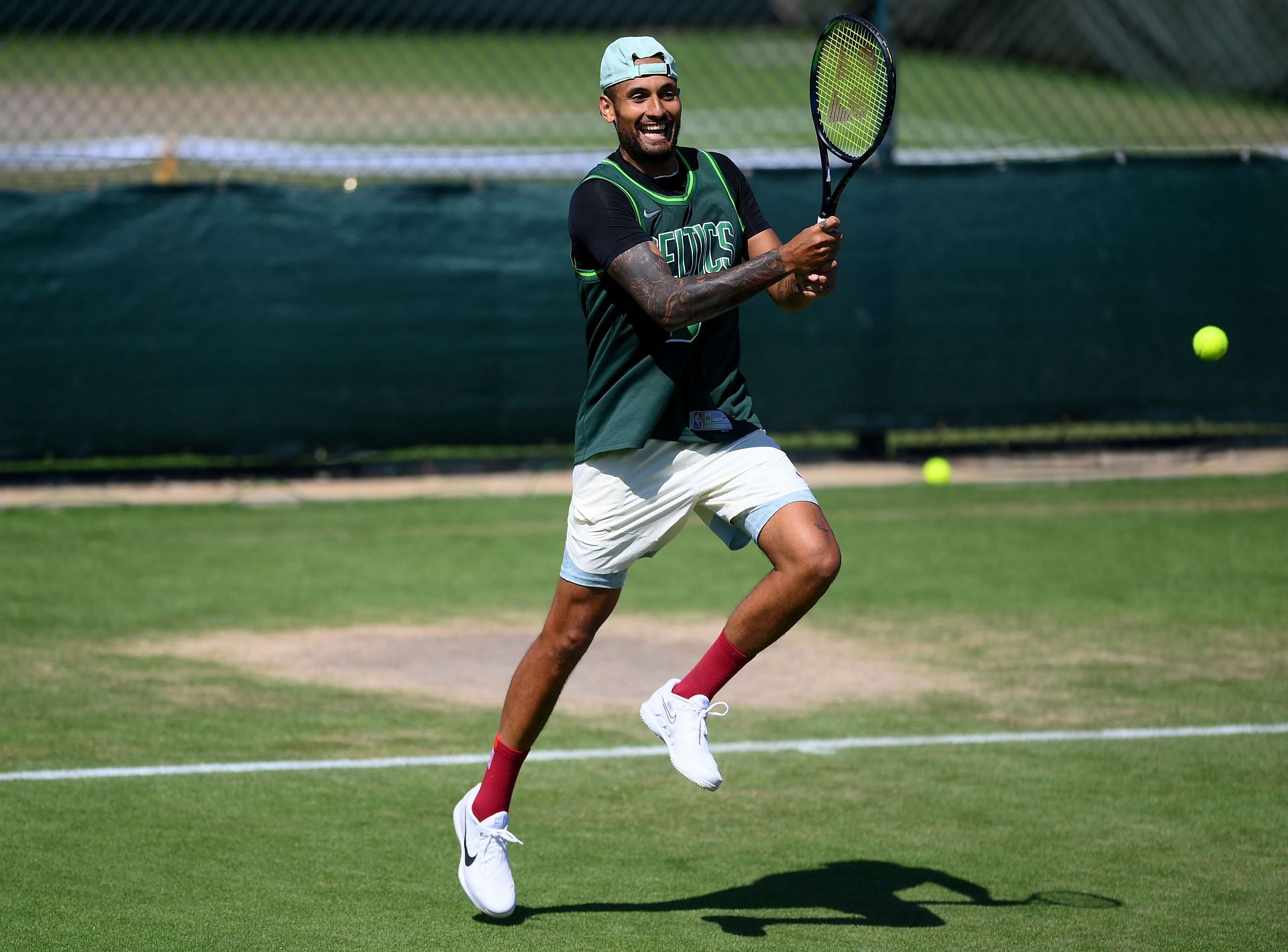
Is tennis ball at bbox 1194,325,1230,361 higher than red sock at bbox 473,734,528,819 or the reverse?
higher

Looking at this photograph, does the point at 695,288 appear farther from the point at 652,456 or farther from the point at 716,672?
the point at 716,672

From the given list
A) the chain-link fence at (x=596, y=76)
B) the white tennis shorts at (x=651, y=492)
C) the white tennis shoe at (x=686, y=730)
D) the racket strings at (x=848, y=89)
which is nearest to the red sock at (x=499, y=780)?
the white tennis shoe at (x=686, y=730)

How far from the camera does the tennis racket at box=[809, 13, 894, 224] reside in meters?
4.53

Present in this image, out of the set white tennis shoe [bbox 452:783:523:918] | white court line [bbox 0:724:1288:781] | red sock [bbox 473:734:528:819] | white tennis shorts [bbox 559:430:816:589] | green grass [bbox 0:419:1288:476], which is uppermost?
green grass [bbox 0:419:1288:476]

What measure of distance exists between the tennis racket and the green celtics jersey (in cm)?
38

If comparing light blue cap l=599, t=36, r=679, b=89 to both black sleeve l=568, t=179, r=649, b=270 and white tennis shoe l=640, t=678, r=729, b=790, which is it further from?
white tennis shoe l=640, t=678, r=729, b=790

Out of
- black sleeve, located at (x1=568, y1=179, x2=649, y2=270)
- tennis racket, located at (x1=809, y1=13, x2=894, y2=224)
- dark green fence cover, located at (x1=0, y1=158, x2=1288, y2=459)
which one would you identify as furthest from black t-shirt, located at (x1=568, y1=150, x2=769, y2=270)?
dark green fence cover, located at (x1=0, y1=158, x2=1288, y2=459)

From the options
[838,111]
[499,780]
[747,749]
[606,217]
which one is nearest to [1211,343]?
[747,749]

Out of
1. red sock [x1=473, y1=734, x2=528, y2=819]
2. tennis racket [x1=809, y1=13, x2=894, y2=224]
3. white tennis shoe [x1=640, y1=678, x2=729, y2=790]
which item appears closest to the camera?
white tennis shoe [x1=640, y1=678, x2=729, y2=790]

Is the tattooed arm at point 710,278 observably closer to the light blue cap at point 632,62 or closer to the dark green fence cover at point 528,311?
the light blue cap at point 632,62

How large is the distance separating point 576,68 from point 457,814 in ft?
68.6

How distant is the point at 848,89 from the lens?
4.72 m

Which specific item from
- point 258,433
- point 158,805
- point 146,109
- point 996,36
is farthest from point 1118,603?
point 146,109

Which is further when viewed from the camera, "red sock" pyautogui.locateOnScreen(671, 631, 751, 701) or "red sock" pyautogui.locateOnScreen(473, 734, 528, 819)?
"red sock" pyautogui.locateOnScreen(473, 734, 528, 819)
